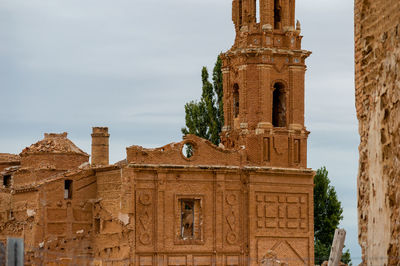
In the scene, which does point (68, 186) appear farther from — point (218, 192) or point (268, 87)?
point (268, 87)

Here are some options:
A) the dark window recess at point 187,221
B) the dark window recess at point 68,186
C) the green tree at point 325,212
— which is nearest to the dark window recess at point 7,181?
the dark window recess at point 68,186

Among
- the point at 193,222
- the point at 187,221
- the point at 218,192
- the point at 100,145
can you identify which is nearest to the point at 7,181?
the point at 100,145

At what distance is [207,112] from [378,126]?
120 ft

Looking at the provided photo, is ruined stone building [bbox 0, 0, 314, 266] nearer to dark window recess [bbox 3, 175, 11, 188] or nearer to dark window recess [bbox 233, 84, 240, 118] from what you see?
dark window recess [bbox 233, 84, 240, 118]

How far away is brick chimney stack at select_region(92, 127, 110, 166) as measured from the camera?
38.3 m

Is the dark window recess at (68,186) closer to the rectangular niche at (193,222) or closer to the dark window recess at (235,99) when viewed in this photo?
the rectangular niche at (193,222)

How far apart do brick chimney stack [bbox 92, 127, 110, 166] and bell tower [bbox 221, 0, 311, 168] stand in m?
4.70

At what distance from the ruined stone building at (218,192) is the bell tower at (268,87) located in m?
0.04

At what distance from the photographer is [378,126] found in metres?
9.29

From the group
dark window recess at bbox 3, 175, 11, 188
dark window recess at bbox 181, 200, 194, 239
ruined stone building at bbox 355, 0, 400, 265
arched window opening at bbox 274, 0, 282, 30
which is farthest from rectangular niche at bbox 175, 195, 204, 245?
ruined stone building at bbox 355, 0, 400, 265

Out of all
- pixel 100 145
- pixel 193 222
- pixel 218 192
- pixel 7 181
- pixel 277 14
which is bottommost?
pixel 193 222

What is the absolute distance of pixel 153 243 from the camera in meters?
33.5

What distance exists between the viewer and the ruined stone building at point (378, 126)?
29.4 feet

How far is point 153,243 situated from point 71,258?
296 centimetres
